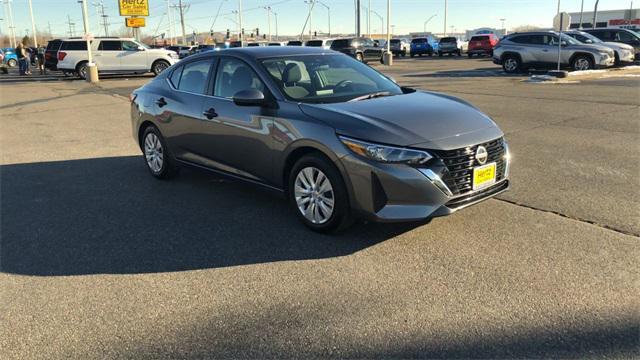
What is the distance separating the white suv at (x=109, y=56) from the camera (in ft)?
85.2

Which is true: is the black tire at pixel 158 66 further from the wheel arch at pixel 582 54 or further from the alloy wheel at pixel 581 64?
the alloy wheel at pixel 581 64

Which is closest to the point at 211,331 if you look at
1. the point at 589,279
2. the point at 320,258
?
the point at 320,258

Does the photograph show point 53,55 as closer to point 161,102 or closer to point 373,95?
point 161,102

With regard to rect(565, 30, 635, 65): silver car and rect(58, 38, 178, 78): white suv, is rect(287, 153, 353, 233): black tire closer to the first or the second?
rect(565, 30, 635, 65): silver car

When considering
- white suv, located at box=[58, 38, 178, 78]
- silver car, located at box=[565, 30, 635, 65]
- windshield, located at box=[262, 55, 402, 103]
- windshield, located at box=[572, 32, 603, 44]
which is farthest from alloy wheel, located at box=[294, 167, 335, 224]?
white suv, located at box=[58, 38, 178, 78]

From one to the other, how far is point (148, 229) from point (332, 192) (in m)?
1.78

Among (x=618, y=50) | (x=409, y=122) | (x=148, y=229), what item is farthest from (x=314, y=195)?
(x=618, y=50)

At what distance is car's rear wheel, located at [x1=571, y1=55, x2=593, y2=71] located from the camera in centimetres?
2145

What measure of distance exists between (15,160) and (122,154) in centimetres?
153

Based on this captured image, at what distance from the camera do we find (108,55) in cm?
Answer: 2605

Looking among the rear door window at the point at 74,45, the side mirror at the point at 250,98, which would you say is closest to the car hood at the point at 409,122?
the side mirror at the point at 250,98

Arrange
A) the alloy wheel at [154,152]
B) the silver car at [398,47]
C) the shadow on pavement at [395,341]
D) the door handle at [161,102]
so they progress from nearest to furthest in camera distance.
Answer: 1. the shadow on pavement at [395,341]
2. the door handle at [161,102]
3. the alloy wheel at [154,152]
4. the silver car at [398,47]

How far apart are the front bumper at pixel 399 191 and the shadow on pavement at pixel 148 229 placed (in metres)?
0.44

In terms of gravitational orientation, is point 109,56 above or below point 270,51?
above
